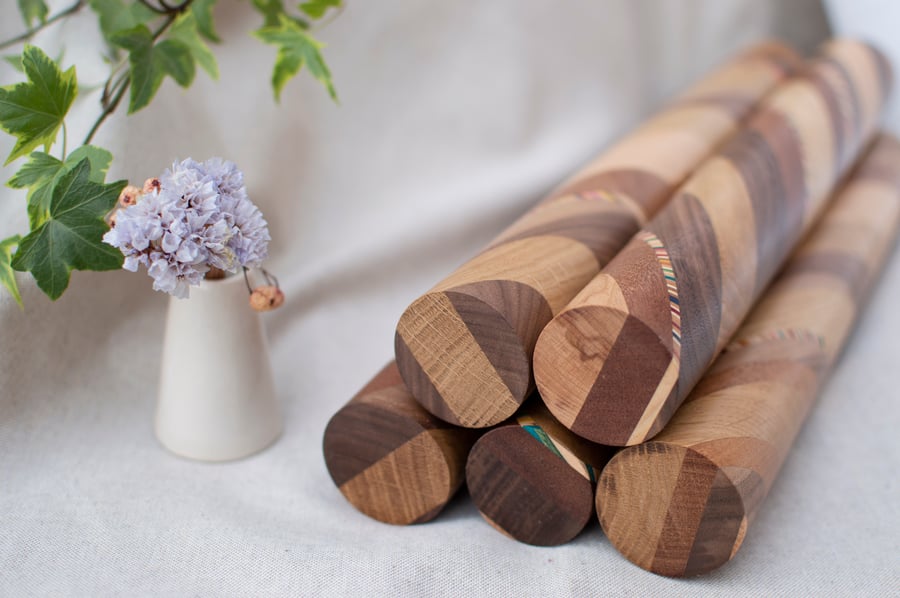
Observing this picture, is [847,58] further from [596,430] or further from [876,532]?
[596,430]

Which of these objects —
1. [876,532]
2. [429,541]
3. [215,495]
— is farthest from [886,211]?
[215,495]

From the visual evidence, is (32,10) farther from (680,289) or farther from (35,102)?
(680,289)

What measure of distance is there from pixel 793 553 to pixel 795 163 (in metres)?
0.43

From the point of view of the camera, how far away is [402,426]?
0.68 metres

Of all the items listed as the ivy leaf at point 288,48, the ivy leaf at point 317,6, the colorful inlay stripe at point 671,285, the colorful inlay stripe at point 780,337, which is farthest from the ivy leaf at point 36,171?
the colorful inlay stripe at point 780,337

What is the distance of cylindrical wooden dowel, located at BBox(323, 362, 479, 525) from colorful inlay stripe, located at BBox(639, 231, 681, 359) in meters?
0.19

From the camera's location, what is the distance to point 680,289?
65 cm

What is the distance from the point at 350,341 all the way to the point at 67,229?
409 mm

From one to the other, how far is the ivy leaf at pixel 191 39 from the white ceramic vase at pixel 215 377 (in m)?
0.21

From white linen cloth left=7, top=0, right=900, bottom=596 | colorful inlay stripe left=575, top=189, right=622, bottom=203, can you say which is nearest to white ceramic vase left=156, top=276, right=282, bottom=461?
white linen cloth left=7, top=0, right=900, bottom=596

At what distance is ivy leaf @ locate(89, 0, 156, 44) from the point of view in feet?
2.76

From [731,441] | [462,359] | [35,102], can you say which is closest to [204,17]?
[35,102]

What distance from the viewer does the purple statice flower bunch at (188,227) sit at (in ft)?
2.02

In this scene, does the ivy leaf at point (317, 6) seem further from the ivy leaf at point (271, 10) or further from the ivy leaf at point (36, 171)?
the ivy leaf at point (36, 171)
